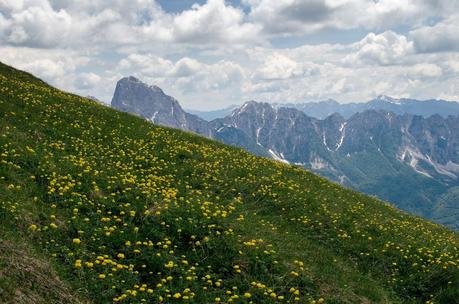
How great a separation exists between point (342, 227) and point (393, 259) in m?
2.75

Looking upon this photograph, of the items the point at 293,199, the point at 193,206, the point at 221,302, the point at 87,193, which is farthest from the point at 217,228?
the point at 293,199

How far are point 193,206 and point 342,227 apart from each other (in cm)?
746

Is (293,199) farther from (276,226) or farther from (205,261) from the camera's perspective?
(205,261)

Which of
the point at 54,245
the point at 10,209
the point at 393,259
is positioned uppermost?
the point at 10,209

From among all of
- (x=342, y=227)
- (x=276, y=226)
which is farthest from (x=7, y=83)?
(x=342, y=227)

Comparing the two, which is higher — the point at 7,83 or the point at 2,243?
the point at 7,83

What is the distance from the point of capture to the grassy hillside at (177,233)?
Answer: 33.3ft

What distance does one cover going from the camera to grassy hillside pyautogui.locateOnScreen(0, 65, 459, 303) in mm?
10141

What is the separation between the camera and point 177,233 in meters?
13.2

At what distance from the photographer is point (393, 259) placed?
16.2 meters

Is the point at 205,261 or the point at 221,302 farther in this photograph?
the point at 205,261

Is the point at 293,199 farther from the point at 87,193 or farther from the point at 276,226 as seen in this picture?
the point at 87,193

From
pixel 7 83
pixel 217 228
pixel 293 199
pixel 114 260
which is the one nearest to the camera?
pixel 114 260

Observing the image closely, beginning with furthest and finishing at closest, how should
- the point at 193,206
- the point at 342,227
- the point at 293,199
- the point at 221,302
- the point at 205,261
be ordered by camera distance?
the point at 293,199
the point at 342,227
the point at 193,206
the point at 205,261
the point at 221,302
